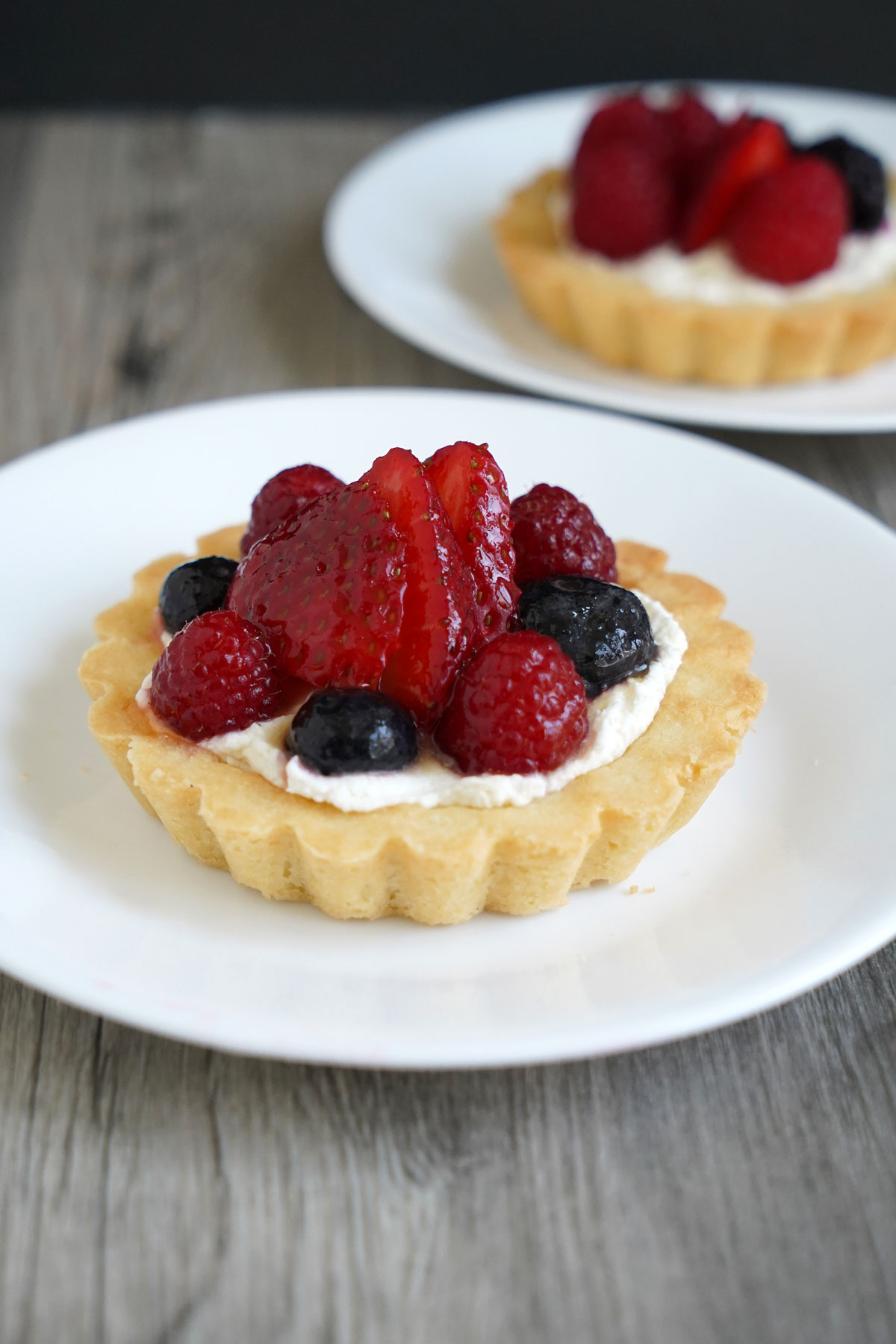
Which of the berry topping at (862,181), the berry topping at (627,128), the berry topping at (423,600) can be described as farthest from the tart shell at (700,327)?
the berry topping at (423,600)

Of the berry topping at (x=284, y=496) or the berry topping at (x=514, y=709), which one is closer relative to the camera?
the berry topping at (x=514, y=709)

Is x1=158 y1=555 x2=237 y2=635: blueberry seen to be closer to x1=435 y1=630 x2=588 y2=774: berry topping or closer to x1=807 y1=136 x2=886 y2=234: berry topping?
x1=435 y1=630 x2=588 y2=774: berry topping

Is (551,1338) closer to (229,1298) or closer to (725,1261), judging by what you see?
(725,1261)

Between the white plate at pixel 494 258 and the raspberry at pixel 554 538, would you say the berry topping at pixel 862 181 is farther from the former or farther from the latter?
the raspberry at pixel 554 538

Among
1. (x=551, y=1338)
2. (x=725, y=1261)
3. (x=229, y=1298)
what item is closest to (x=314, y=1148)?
(x=229, y=1298)

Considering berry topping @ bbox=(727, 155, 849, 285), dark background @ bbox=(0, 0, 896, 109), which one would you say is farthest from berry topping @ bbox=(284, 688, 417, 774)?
dark background @ bbox=(0, 0, 896, 109)
